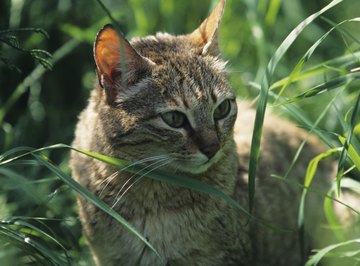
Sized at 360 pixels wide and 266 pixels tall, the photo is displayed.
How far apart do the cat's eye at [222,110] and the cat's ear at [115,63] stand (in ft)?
1.06

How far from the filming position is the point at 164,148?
2.70 m

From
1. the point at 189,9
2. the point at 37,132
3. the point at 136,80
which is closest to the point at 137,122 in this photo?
the point at 136,80

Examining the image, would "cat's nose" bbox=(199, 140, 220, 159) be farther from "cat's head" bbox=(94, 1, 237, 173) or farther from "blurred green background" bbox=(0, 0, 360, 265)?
"blurred green background" bbox=(0, 0, 360, 265)

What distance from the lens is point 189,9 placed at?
15.9 ft

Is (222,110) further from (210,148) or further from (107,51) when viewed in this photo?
(107,51)

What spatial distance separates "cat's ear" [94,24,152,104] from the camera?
104 inches

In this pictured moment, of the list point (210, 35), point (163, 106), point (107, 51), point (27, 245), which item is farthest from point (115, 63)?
point (27, 245)

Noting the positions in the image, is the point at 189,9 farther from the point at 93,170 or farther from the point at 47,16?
the point at 93,170

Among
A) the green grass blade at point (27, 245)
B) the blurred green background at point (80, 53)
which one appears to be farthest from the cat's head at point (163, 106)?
the blurred green background at point (80, 53)

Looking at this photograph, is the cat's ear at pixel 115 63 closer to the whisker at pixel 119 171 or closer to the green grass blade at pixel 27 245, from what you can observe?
the whisker at pixel 119 171

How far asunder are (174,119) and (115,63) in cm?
33

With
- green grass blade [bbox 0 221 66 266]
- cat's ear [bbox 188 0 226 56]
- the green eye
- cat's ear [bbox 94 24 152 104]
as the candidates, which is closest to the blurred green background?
cat's ear [bbox 188 0 226 56]

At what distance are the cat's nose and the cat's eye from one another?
169 mm

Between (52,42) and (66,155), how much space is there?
879 millimetres
